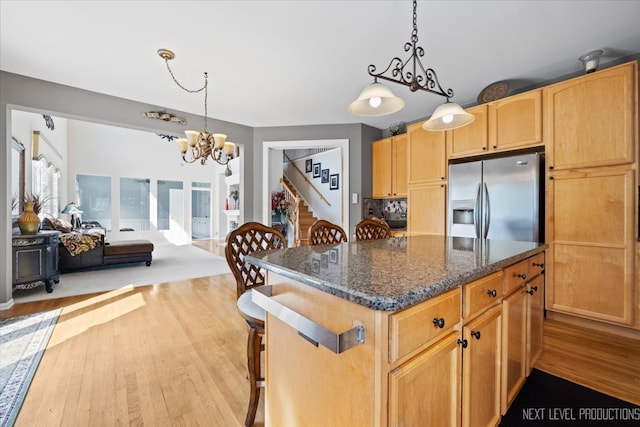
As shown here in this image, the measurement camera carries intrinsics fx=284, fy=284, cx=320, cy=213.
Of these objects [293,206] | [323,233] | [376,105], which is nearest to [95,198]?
[293,206]

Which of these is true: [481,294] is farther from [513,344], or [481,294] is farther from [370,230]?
[370,230]

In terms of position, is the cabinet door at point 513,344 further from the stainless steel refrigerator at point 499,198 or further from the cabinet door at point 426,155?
the cabinet door at point 426,155

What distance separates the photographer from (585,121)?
2559mm

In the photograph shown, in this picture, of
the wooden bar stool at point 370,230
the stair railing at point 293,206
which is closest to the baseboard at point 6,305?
the wooden bar stool at point 370,230

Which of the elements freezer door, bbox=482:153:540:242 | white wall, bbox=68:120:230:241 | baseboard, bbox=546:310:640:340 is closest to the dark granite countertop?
freezer door, bbox=482:153:540:242

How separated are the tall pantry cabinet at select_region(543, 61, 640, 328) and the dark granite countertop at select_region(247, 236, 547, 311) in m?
1.64

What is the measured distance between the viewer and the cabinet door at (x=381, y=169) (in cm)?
461

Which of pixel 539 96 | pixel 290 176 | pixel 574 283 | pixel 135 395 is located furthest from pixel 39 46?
pixel 290 176

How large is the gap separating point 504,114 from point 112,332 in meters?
4.47

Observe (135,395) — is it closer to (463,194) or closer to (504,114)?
(463,194)

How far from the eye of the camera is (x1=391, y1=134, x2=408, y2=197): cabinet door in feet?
14.4

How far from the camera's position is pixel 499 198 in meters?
2.99

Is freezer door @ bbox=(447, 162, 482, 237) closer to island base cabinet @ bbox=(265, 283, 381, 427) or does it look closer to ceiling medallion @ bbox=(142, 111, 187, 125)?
island base cabinet @ bbox=(265, 283, 381, 427)

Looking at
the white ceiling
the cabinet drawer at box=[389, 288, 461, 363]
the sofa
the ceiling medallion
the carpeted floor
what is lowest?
the carpeted floor
